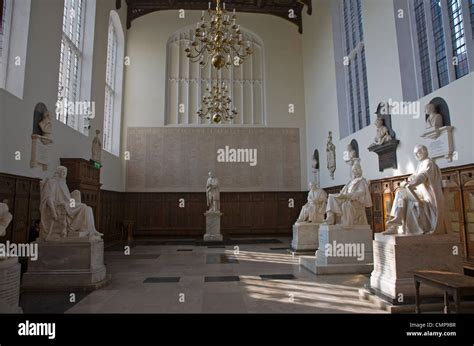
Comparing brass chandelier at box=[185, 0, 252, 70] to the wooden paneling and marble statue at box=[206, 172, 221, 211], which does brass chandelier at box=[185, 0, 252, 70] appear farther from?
marble statue at box=[206, 172, 221, 211]

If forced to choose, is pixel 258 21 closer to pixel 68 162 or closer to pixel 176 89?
pixel 176 89

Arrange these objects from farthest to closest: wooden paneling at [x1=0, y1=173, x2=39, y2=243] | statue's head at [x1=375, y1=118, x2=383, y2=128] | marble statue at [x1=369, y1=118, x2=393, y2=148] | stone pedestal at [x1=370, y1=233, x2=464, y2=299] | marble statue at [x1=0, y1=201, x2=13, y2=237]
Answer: statue's head at [x1=375, y1=118, x2=383, y2=128]
marble statue at [x1=369, y1=118, x2=393, y2=148]
wooden paneling at [x1=0, y1=173, x2=39, y2=243]
stone pedestal at [x1=370, y1=233, x2=464, y2=299]
marble statue at [x1=0, y1=201, x2=13, y2=237]

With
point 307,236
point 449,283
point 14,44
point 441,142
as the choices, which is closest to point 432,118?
point 441,142

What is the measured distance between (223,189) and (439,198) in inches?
443

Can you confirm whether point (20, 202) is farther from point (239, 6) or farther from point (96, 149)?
point (239, 6)

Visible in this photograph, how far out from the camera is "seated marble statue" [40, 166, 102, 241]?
17.2ft

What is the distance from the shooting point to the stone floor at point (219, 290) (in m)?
4.02

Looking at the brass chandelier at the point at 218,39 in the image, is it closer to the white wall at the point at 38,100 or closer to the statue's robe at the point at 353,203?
the white wall at the point at 38,100

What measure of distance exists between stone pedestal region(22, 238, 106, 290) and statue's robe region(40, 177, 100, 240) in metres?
0.20

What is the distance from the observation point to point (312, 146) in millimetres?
14766

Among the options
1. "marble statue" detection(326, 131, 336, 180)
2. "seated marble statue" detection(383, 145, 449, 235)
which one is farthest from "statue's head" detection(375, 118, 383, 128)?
"seated marble statue" detection(383, 145, 449, 235)

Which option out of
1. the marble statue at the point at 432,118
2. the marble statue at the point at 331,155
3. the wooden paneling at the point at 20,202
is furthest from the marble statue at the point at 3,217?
the marble statue at the point at 331,155

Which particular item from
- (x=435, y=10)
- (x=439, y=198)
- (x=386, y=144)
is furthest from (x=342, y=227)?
(x=435, y=10)

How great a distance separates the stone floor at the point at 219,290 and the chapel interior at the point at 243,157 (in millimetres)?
49
